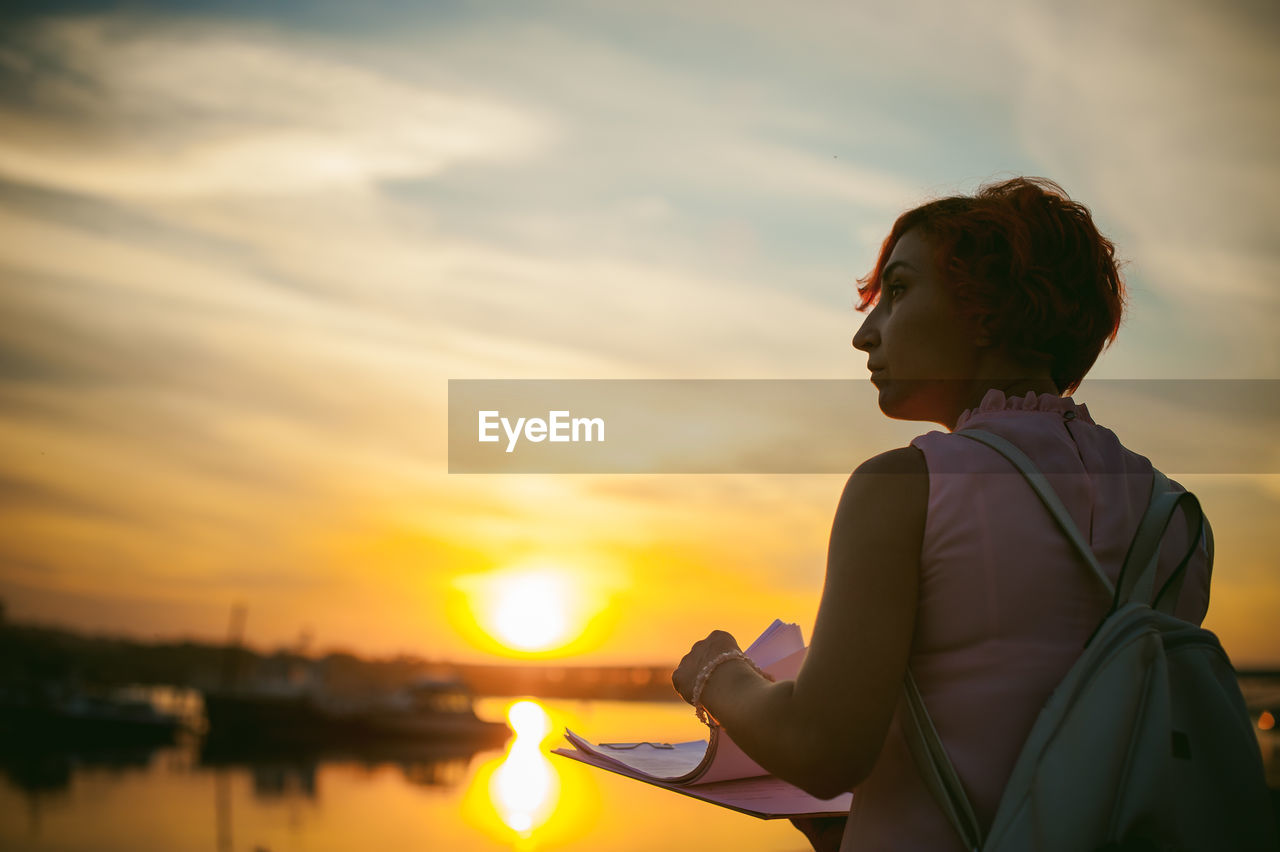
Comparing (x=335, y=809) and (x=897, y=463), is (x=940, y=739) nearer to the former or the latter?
(x=897, y=463)

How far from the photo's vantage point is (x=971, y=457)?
3.19 ft

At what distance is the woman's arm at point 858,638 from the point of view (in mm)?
944

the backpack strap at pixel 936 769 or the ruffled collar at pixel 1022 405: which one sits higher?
the ruffled collar at pixel 1022 405

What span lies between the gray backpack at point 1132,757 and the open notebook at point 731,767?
282 mm

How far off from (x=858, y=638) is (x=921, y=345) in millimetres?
415

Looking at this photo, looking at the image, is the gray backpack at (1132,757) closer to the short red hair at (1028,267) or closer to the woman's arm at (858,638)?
the woman's arm at (858,638)

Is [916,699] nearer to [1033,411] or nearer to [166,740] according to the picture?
[1033,411]

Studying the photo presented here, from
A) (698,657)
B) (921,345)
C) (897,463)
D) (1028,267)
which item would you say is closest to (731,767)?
(698,657)

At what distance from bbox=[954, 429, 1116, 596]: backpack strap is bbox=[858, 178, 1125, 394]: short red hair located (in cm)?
24

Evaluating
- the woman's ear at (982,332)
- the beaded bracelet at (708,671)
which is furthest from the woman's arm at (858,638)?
the woman's ear at (982,332)

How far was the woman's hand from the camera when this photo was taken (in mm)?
1131

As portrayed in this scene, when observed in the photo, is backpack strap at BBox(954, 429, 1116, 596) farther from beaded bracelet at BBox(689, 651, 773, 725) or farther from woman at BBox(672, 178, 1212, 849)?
beaded bracelet at BBox(689, 651, 773, 725)

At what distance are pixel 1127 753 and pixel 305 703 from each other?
163 feet

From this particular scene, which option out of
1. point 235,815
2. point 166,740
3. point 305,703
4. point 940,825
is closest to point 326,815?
point 235,815
